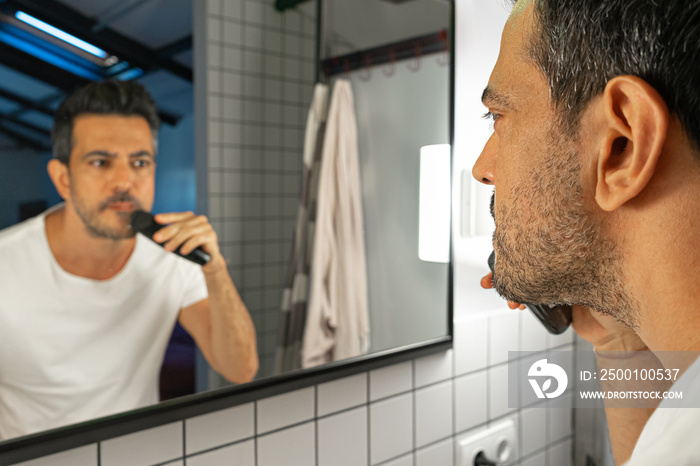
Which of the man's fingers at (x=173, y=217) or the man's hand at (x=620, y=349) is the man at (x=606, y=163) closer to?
the man's hand at (x=620, y=349)

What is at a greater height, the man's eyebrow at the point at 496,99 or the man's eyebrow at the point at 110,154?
the man's eyebrow at the point at 496,99

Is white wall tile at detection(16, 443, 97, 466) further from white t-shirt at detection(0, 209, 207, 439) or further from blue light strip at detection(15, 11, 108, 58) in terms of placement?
blue light strip at detection(15, 11, 108, 58)

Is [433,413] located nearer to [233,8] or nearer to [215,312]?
[215,312]

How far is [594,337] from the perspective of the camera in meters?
0.90

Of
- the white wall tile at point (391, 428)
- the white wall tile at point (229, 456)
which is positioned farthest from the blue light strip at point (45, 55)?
the white wall tile at point (391, 428)

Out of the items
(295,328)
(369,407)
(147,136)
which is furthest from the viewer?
(369,407)

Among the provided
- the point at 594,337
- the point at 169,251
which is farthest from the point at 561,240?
the point at 169,251

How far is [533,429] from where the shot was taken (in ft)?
5.49

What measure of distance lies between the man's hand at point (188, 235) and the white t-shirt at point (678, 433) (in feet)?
2.29

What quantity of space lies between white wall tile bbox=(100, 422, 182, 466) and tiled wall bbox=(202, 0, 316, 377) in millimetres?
182

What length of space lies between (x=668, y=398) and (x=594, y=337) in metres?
0.57

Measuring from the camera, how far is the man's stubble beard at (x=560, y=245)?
52 centimetres

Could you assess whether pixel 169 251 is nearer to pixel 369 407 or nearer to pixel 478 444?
pixel 369 407

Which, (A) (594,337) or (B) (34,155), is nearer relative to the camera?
(B) (34,155)
